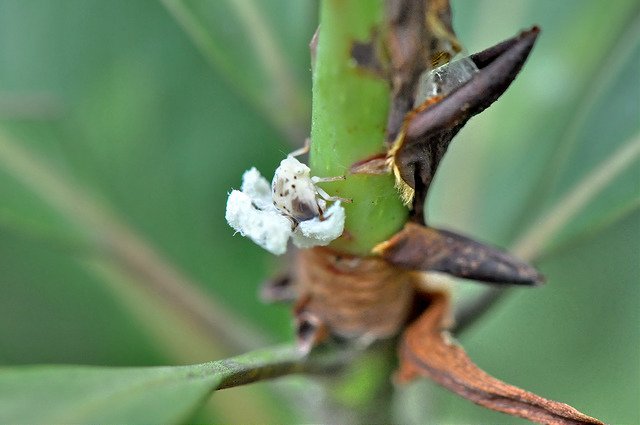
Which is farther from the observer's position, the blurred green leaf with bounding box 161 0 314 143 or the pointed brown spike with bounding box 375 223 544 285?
the blurred green leaf with bounding box 161 0 314 143

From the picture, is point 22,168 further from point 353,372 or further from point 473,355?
point 473,355

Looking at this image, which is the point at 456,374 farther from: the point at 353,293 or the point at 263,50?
the point at 263,50

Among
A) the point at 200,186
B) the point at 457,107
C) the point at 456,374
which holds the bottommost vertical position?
the point at 456,374

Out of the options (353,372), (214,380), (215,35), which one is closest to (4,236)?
(215,35)

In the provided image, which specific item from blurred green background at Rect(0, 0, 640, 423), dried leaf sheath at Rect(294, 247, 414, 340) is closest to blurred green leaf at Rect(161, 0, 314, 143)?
blurred green background at Rect(0, 0, 640, 423)

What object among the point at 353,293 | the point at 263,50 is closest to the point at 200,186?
the point at 263,50

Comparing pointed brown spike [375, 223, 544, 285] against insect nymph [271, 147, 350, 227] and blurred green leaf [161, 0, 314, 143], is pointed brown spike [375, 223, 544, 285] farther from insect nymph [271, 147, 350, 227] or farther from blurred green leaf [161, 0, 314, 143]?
blurred green leaf [161, 0, 314, 143]
